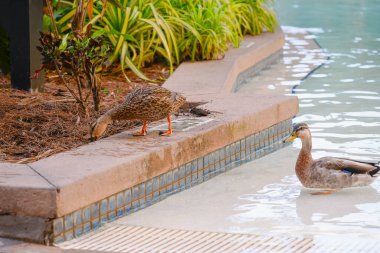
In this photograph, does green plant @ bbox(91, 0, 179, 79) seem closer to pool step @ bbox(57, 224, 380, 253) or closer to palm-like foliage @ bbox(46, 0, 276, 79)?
palm-like foliage @ bbox(46, 0, 276, 79)

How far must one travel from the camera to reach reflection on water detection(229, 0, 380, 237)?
6.70 metres

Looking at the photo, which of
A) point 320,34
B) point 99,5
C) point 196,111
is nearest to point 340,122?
point 196,111

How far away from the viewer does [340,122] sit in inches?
378

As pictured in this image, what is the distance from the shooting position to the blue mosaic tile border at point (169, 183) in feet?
20.5

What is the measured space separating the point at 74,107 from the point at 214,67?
2647 mm

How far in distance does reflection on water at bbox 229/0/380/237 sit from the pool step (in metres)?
0.23

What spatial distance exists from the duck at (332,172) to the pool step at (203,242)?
3.73ft

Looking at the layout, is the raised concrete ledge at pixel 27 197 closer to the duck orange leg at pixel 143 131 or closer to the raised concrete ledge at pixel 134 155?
the raised concrete ledge at pixel 134 155

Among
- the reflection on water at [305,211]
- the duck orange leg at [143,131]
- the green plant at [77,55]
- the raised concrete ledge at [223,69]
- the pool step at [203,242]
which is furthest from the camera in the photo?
the raised concrete ledge at [223,69]

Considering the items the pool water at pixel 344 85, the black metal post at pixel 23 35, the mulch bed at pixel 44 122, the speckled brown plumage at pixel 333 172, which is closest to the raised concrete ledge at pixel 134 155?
the mulch bed at pixel 44 122

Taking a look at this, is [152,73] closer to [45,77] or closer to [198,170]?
[45,77]

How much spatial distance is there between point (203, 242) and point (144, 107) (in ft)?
5.20

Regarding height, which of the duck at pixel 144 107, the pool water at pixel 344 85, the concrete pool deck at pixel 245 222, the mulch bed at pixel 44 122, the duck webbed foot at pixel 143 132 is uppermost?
the duck at pixel 144 107

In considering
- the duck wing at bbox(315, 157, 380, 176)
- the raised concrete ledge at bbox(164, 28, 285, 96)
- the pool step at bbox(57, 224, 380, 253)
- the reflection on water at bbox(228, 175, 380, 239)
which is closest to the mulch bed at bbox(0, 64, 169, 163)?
the raised concrete ledge at bbox(164, 28, 285, 96)
